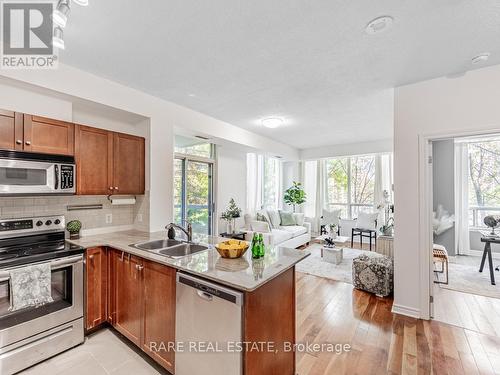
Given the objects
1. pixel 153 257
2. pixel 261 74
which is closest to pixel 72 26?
pixel 261 74

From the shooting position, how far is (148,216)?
10.0 ft

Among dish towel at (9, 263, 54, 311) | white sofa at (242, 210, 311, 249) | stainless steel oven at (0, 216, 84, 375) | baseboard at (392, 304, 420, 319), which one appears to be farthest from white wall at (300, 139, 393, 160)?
dish towel at (9, 263, 54, 311)

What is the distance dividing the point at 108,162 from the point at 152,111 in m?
0.88

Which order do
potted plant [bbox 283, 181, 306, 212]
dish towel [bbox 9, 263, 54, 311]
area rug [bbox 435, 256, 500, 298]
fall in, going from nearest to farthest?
1. dish towel [bbox 9, 263, 54, 311]
2. area rug [bbox 435, 256, 500, 298]
3. potted plant [bbox 283, 181, 306, 212]

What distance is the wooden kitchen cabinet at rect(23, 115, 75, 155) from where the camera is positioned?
84.0 inches

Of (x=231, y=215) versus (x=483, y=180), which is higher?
(x=483, y=180)

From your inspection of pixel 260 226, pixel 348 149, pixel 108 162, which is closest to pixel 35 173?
pixel 108 162

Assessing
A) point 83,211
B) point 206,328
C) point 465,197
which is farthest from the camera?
point 465,197

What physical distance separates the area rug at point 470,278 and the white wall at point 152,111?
430cm

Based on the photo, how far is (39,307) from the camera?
1985mm

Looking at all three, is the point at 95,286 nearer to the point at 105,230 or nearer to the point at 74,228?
the point at 74,228

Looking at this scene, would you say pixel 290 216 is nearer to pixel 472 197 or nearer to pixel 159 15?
pixel 472 197

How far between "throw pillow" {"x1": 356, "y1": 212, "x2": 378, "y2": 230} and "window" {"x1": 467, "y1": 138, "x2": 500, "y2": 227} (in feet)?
6.14

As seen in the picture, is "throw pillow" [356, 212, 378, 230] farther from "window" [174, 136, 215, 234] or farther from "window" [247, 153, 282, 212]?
"window" [174, 136, 215, 234]
